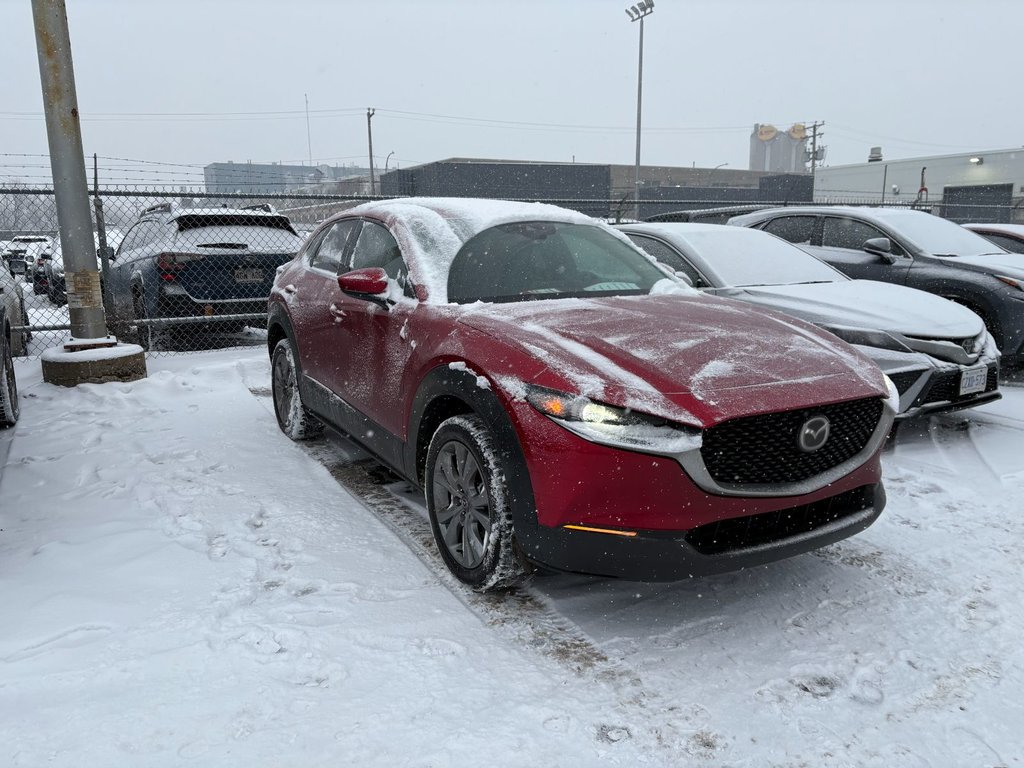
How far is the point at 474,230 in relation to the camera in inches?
151

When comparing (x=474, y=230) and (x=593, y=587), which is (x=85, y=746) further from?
(x=474, y=230)

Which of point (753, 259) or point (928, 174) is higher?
point (928, 174)

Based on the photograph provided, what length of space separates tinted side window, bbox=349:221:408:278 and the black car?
15.6 ft

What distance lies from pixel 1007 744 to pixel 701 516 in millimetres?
1075

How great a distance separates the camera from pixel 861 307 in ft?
16.9

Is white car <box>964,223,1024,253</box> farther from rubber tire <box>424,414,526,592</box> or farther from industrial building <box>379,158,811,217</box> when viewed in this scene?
industrial building <box>379,158,811,217</box>

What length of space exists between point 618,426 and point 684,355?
49cm

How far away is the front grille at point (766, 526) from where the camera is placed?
2.62 metres

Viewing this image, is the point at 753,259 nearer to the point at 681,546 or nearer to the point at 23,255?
the point at 681,546

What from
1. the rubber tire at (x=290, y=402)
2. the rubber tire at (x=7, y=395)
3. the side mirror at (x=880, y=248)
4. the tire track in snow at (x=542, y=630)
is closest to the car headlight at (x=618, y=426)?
the tire track in snow at (x=542, y=630)

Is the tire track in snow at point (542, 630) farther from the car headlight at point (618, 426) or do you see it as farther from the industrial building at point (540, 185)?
the industrial building at point (540, 185)

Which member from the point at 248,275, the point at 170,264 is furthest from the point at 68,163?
the point at 248,275

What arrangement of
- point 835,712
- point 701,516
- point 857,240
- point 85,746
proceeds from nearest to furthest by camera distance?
point 85,746
point 835,712
point 701,516
point 857,240

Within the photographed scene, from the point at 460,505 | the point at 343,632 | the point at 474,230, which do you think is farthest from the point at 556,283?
the point at 343,632
